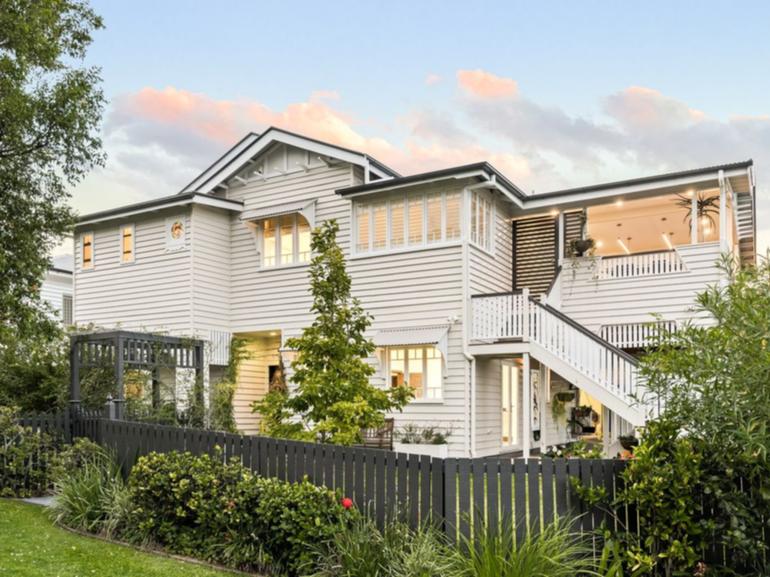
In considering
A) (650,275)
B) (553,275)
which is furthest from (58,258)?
(650,275)

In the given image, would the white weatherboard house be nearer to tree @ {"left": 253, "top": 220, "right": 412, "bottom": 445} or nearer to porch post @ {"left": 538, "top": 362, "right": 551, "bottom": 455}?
porch post @ {"left": 538, "top": 362, "right": 551, "bottom": 455}

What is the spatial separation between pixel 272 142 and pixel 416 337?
23.8ft

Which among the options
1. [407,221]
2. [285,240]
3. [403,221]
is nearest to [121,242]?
[285,240]

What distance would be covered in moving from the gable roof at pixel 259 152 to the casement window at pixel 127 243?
209 centimetres

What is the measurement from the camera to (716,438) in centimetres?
605

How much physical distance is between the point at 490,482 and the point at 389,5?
48.7 feet

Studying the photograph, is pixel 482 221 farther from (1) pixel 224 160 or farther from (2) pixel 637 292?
(1) pixel 224 160

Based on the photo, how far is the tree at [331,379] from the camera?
372 inches

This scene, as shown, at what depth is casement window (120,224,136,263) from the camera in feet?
69.9

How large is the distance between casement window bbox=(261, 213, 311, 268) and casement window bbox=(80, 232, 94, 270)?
6157 mm

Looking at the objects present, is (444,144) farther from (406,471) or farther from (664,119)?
(406,471)

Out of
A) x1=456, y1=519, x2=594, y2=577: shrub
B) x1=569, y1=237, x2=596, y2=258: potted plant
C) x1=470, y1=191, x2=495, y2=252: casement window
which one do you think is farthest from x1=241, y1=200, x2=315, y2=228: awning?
x1=456, y1=519, x2=594, y2=577: shrub

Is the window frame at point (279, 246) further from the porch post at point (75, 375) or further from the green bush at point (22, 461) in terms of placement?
the green bush at point (22, 461)

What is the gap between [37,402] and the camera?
16422 millimetres
